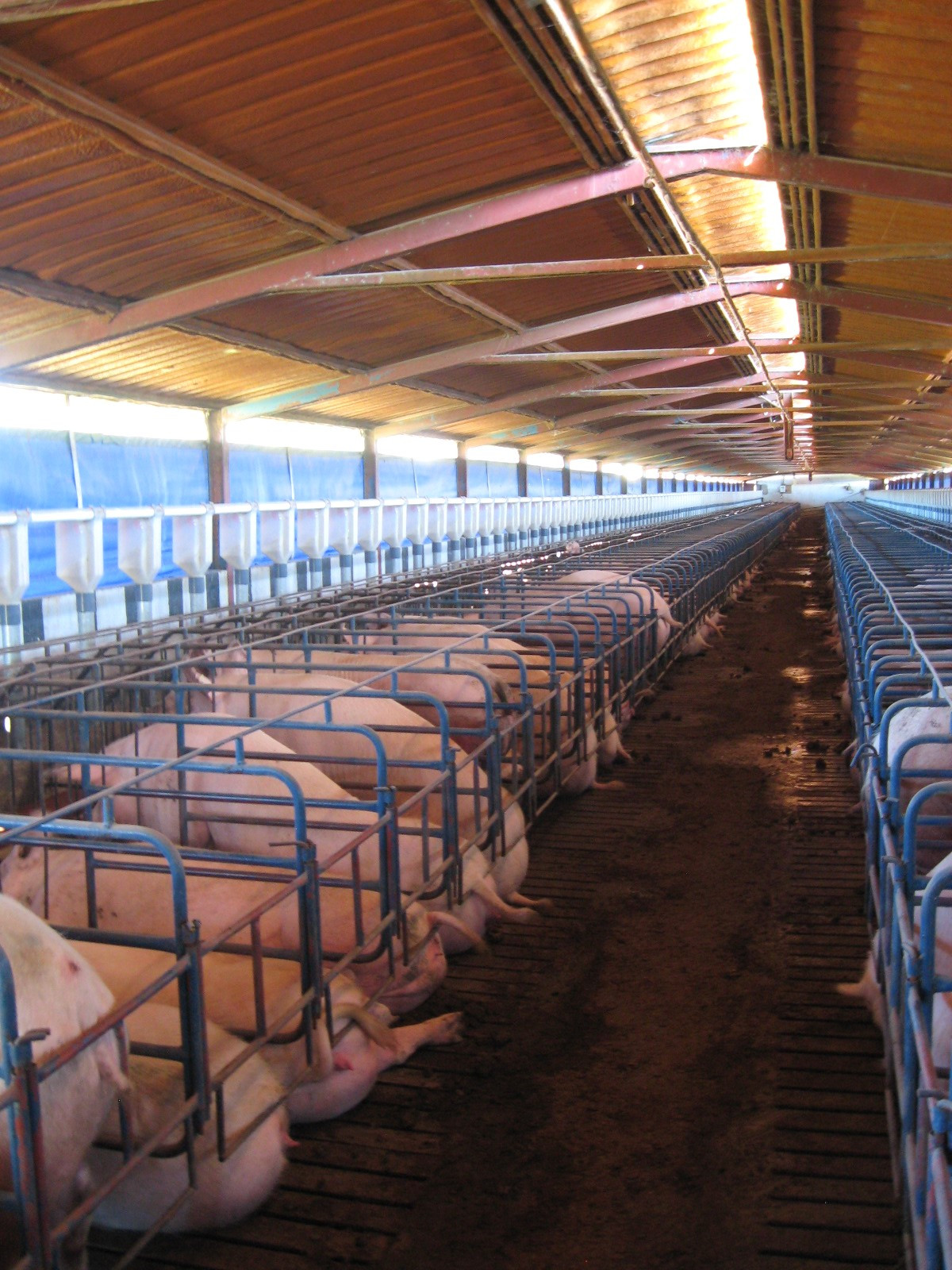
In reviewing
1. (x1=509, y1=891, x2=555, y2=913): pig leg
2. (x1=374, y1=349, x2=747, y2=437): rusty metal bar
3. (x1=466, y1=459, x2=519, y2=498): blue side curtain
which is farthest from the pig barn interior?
(x1=466, y1=459, x2=519, y2=498): blue side curtain

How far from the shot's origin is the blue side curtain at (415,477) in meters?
23.0

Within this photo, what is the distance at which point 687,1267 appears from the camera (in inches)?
136

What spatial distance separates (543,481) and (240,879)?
31.2 m

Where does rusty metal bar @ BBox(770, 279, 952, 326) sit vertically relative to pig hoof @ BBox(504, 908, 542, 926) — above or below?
above

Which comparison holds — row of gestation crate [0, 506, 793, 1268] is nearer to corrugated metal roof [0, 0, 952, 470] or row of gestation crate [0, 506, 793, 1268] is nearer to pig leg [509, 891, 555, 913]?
pig leg [509, 891, 555, 913]

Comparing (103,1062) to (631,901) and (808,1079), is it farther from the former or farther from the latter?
(631,901)

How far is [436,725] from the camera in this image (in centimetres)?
729

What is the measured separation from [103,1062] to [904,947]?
2323 millimetres

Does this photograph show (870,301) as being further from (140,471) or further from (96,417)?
(96,417)

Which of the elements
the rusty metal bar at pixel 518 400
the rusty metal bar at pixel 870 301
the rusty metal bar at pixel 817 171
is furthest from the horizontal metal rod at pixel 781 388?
the rusty metal bar at pixel 817 171

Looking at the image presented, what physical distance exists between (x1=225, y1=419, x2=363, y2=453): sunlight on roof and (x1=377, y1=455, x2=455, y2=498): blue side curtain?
4.11 ft

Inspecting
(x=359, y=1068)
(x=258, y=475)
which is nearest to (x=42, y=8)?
(x=359, y=1068)

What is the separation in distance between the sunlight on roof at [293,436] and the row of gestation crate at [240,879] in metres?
8.14

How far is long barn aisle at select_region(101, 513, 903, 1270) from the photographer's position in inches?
141
